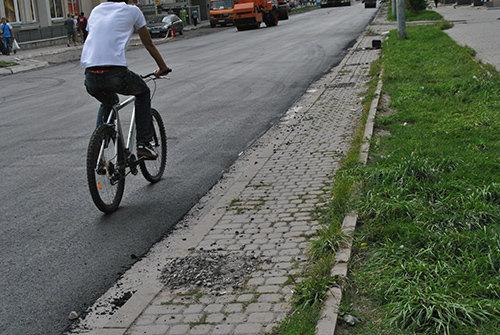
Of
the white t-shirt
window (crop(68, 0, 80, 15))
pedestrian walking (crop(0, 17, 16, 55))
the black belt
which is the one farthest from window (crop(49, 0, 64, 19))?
the black belt

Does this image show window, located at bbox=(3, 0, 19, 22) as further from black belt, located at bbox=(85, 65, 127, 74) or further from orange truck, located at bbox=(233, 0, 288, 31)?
black belt, located at bbox=(85, 65, 127, 74)

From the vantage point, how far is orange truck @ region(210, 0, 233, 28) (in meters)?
48.9

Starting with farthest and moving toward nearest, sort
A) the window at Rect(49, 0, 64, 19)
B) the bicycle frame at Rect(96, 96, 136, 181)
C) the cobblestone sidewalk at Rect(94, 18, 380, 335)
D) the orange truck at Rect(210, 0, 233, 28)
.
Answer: the orange truck at Rect(210, 0, 233, 28) → the window at Rect(49, 0, 64, 19) → the bicycle frame at Rect(96, 96, 136, 181) → the cobblestone sidewalk at Rect(94, 18, 380, 335)

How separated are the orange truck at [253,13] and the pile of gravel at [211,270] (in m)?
39.7

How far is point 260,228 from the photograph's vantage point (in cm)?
522

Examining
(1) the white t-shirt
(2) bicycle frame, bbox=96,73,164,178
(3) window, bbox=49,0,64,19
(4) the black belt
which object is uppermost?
(3) window, bbox=49,0,64,19

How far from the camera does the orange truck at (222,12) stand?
48875 millimetres

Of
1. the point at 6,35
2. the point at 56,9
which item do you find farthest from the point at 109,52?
the point at 56,9


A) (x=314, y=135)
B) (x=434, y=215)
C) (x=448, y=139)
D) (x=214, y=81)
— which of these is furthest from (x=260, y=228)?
(x=214, y=81)

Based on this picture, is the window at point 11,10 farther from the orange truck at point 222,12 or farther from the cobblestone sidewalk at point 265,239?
the cobblestone sidewalk at point 265,239

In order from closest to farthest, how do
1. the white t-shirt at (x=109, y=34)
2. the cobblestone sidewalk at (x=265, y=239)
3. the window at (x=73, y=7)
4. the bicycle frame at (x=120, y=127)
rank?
the cobblestone sidewalk at (x=265, y=239) → the white t-shirt at (x=109, y=34) → the bicycle frame at (x=120, y=127) → the window at (x=73, y=7)

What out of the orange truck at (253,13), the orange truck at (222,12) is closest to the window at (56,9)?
the orange truck at (222,12)

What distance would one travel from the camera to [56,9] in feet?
148

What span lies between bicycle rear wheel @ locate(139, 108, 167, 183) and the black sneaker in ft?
0.89
